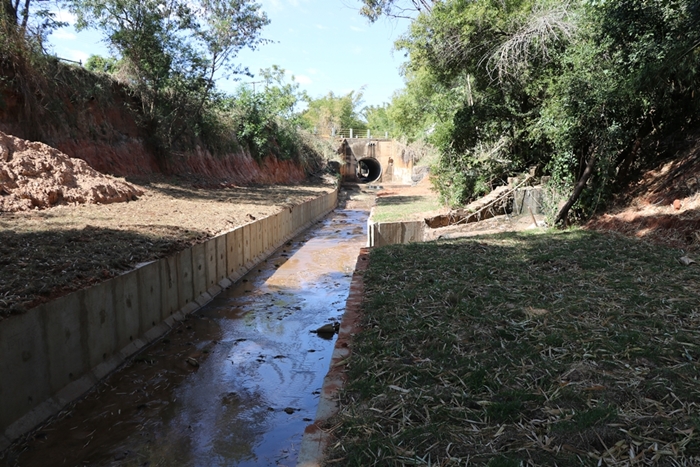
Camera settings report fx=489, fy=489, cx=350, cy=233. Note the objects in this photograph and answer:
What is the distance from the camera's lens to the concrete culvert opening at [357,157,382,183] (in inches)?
1891

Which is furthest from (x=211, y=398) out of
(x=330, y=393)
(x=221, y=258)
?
(x=221, y=258)

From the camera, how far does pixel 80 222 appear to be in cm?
846

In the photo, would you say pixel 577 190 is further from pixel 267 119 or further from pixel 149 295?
pixel 267 119

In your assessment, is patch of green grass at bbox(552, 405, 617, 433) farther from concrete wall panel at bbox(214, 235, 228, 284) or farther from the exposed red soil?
concrete wall panel at bbox(214, 235, 228, 284)

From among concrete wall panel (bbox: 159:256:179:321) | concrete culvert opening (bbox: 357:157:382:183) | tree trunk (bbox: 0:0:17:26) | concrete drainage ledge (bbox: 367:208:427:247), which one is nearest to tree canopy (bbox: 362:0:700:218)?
concrete drainage ledge (bbox: 367:208:427:247)

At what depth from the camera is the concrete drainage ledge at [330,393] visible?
8.40ft

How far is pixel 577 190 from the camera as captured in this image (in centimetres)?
945

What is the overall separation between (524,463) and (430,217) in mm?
10825

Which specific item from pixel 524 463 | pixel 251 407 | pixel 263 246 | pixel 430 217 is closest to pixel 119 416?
pixel 251 407

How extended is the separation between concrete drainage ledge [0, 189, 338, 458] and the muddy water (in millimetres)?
178

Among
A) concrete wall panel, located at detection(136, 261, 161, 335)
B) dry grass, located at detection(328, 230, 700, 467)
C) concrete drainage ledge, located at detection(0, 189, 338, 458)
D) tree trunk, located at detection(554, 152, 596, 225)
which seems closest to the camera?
dry grass, located at detection(328, 230, 700, 467)

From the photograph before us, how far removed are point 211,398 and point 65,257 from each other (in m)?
2.71

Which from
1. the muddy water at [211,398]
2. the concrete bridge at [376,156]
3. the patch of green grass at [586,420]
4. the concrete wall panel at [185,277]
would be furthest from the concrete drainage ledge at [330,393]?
the concrete bridge at [376,156]

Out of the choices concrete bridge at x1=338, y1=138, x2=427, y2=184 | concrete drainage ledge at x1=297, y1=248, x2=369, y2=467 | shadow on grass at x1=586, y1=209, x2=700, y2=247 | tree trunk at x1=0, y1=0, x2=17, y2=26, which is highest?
tree trunk at x1=0, y1=0, x2=17, y2=26
